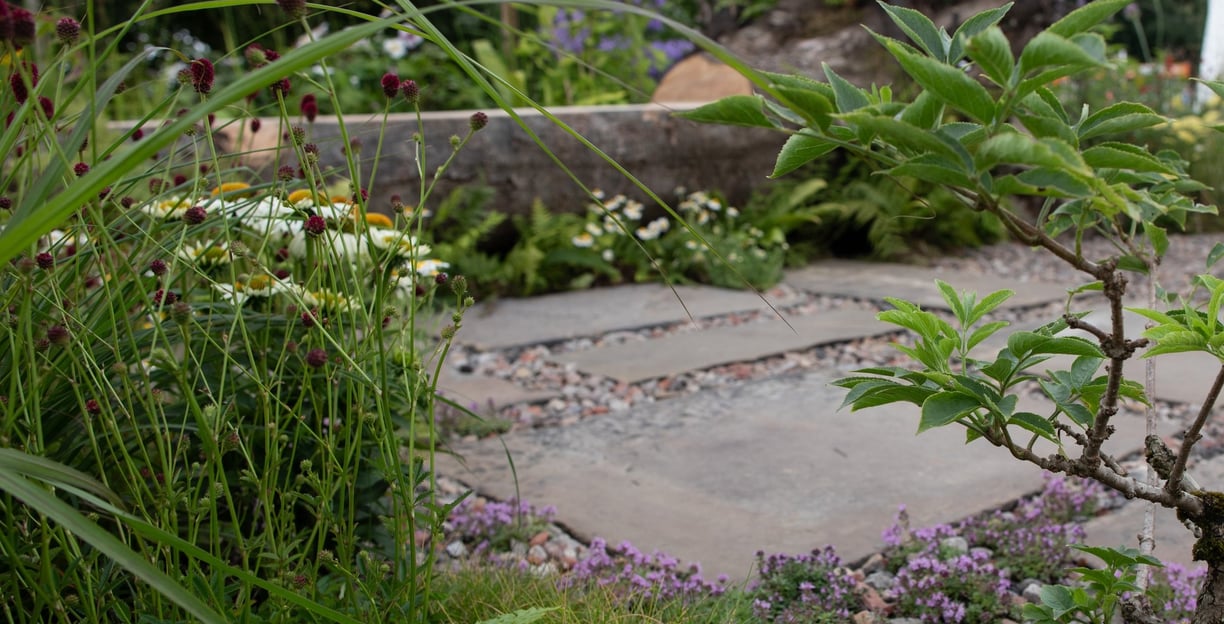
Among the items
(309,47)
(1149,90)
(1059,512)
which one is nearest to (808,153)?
(309,47)

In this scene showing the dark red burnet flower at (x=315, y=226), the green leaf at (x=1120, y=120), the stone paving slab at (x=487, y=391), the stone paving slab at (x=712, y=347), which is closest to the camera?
the green leaf at (x=1120, y=120)

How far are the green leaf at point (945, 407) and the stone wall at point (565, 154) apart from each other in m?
3.31

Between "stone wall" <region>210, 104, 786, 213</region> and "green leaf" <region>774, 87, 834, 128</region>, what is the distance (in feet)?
11.2

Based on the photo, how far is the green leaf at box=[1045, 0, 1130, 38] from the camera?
742mm

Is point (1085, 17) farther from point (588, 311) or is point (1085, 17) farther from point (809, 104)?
point (588, 311)

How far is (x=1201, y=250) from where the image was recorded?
6.02 metres

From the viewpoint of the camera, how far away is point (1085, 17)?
759 mm

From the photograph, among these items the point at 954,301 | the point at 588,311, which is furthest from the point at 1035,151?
the point at 588,311

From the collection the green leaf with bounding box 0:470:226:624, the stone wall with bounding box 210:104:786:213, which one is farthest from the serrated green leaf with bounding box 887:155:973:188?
the stone wall with bounding box 210:104:786:213

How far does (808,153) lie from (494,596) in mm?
917

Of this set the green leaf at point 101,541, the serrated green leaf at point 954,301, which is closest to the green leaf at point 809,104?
the serrated green leaf at point 954,301

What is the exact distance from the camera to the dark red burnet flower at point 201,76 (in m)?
1.02

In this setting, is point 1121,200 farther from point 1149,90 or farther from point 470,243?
point 1149,90

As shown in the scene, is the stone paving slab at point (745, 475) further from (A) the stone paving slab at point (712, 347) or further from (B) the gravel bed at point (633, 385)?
(A) the stone paving slab at point (712, 347)
